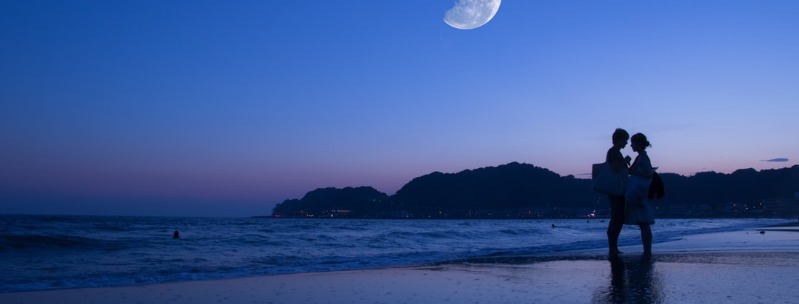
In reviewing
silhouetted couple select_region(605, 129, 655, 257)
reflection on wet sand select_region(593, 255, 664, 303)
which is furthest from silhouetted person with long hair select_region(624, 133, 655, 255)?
reflection on wet sand select_region(593, 255, 664, 303)

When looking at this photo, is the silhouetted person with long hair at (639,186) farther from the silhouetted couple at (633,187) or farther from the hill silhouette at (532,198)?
the hill silhouette at (532,198)

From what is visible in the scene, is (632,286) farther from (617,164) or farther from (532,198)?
(532,198)

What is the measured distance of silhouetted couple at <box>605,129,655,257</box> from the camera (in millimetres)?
6812

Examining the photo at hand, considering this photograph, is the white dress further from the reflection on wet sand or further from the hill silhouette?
the hill silhouette

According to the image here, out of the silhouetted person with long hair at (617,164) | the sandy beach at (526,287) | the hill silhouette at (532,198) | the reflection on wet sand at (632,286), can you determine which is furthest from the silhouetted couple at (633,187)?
the hill silhouette at (532,198)

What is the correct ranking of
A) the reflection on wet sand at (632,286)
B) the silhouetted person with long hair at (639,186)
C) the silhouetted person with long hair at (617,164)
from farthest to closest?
the silhouetted person with long hair at (617,164) < the silhouetted person with long hair at (639,186) < the reflection on wet sand at (632,286)

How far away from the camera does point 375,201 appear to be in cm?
16938

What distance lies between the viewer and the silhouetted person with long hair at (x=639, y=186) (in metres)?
6.80

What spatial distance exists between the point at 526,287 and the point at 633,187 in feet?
9.62

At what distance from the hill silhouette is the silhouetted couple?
126881 millimetres

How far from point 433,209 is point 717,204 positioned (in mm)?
64458

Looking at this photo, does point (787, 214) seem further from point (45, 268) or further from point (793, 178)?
point (45, 268)

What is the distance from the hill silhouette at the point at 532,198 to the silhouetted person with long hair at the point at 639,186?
126975 millimetres

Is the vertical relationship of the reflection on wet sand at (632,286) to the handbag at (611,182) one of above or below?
below
